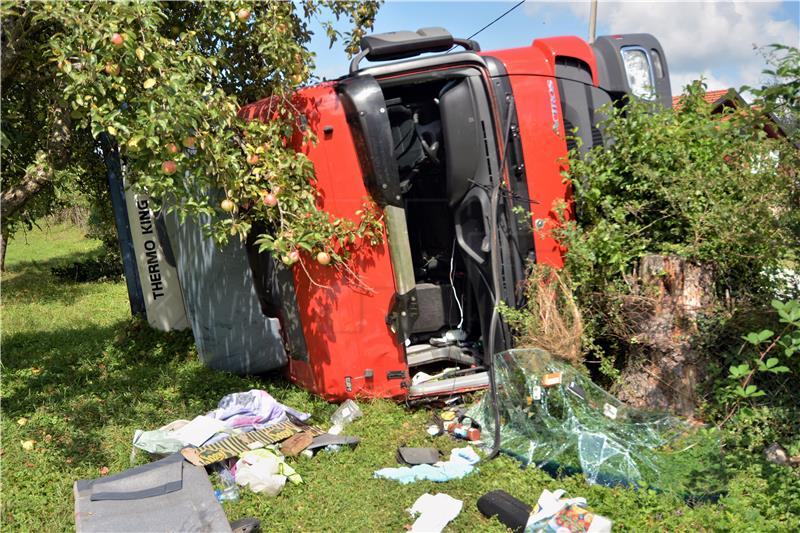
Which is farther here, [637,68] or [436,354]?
[637,68]

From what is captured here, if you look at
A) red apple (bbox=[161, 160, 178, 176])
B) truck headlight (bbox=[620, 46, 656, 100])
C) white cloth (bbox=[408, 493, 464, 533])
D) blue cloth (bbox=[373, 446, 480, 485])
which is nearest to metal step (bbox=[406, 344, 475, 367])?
blue cloth (bbox=[373, 446, 480, 485])

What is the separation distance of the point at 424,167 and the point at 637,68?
2024 mm

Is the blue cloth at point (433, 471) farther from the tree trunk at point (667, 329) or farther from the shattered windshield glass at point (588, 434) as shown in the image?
the tree trunk at point (667, 329)

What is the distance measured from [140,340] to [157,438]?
2582 mm

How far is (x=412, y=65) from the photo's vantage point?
5.00 meters

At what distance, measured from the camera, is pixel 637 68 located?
578 cm

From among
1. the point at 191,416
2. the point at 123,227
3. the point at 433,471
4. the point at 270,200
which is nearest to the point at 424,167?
the point at 270,200

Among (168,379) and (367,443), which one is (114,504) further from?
(168,379)

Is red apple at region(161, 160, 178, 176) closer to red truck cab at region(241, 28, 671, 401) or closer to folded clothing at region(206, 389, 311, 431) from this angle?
red truck cab at region(241, 28, 671, 401)

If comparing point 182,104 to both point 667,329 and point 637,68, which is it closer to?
point 667,329

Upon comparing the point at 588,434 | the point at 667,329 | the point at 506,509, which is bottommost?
the point at 506,509

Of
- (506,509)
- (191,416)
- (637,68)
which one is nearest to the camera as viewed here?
(506,509)

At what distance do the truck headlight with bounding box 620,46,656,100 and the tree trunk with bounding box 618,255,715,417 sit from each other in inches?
70.7

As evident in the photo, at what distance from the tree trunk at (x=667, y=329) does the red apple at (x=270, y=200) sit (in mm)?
2495
